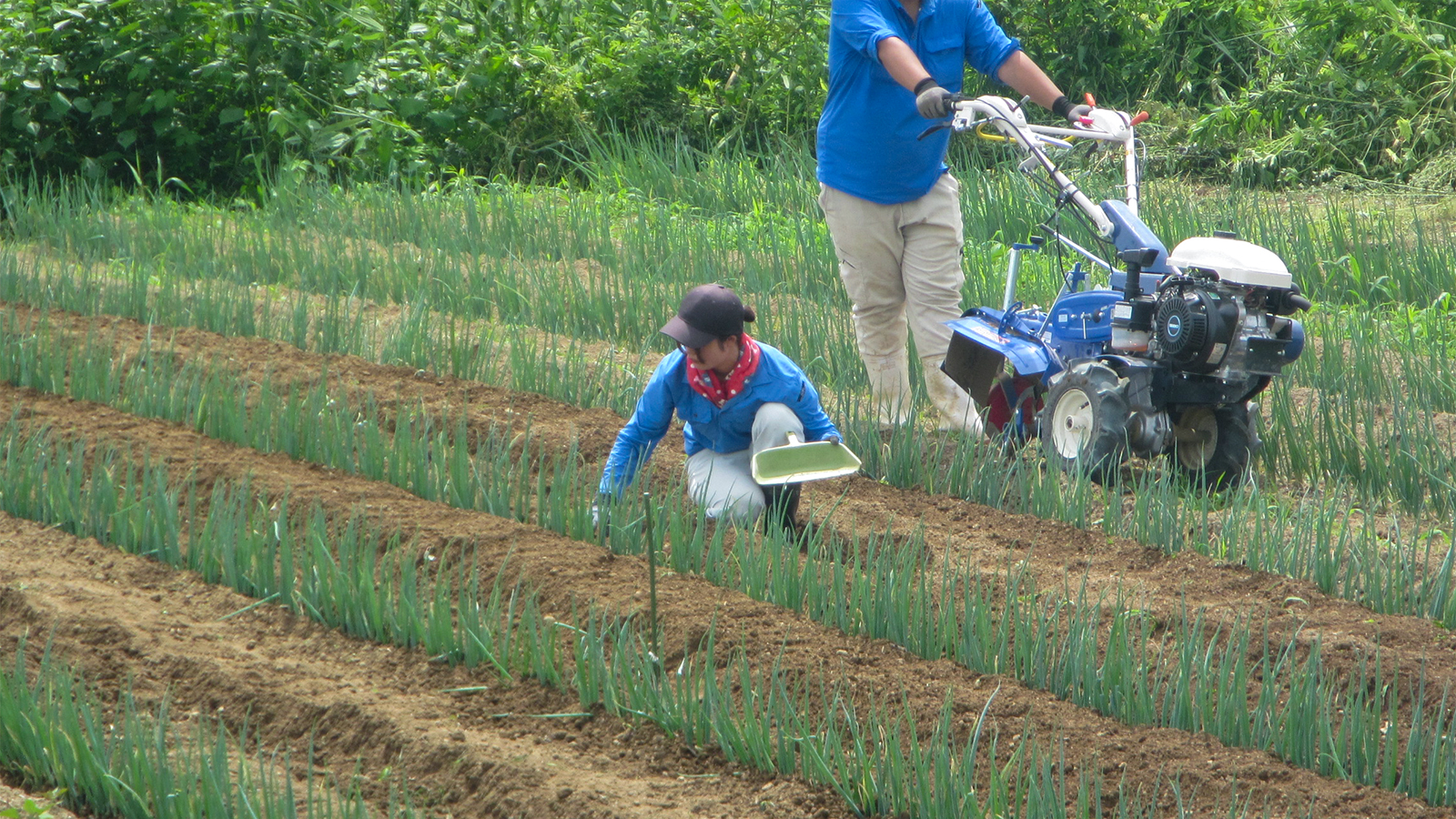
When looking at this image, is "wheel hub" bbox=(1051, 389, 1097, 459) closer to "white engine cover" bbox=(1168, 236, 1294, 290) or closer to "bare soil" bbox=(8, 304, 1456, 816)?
"bare soil" bbox=(8, 304, 1456, 816)

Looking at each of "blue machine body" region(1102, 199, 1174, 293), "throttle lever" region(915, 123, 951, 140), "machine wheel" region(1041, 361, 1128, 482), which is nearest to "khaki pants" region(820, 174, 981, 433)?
"throttle lever" region(915, 123, 951, 140)

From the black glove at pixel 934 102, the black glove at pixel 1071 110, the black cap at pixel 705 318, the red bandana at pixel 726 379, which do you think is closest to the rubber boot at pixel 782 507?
the red bandana at pixel 726 379

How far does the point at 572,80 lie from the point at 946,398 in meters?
5.96

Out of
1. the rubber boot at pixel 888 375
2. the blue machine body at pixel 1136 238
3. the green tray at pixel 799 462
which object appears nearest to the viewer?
the green tray at pixel 799 462

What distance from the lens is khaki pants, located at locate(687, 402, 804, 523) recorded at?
356 centimetres

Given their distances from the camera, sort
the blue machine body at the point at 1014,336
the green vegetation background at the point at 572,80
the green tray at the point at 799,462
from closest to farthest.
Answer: the green tray at the point at 799,462
the blue machine body at the point at 1014,336
the green vegetation background at the point at 572,80

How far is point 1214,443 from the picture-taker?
13.1ft

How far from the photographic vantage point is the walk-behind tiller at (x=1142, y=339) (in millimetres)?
3654

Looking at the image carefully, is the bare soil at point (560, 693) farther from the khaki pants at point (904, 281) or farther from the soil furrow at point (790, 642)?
the khaki pants at point (904, 281)

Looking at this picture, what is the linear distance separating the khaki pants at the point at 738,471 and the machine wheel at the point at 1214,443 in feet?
3.78

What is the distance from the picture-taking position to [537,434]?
15.1 feet

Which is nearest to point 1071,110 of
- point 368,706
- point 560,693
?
point 560,693

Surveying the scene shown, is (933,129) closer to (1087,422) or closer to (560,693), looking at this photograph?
(1087,422)

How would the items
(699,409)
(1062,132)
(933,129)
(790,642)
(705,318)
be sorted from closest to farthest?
1. (790,642)
2. (705,318)
3. (699,409)
4. (1062,132)
5. (933,129)
